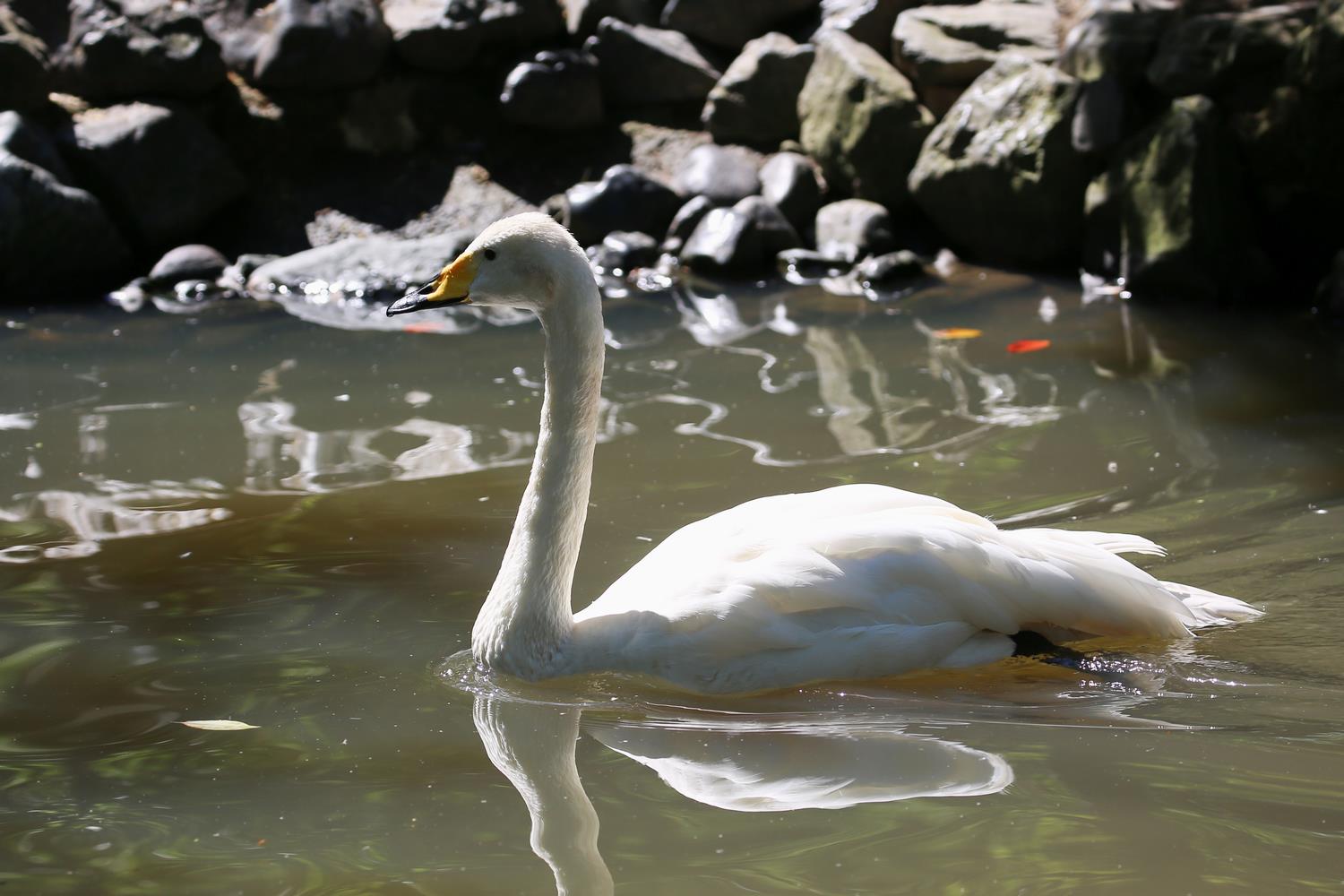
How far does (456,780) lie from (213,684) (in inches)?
37.1

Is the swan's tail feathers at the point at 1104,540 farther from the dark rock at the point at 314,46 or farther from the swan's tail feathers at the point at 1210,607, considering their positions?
the dark rock at the point at 314,46

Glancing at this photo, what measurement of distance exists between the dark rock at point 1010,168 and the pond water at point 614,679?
1720mm

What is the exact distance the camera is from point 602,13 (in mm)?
12031

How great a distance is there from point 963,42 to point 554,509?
7778 mm

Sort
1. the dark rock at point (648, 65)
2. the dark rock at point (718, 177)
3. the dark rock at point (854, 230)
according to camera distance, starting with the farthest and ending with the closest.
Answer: the dark rock at point (648, 65)
the dark rock at point (718, 177)
the dark rock at point (854, 230)

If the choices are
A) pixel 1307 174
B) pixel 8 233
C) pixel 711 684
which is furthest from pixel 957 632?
pixel 8 233

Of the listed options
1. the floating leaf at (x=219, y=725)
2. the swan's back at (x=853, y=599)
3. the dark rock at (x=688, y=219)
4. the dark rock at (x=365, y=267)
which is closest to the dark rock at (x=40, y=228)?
the dark rock at (x=365, y=267)

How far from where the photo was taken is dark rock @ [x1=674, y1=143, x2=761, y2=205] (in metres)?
10.8

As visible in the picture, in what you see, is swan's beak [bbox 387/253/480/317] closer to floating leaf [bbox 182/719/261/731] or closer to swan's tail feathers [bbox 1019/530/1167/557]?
floating leaf [bbox 182/719/261/731]

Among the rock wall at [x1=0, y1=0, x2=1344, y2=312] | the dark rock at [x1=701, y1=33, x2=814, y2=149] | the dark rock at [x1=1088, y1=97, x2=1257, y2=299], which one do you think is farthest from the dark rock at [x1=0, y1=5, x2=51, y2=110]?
the dark rock at [x1=1088, y1=97, x2=1257, y2=299]

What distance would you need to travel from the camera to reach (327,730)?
3516mm

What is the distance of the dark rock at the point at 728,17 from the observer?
469 inches

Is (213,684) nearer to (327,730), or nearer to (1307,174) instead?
(327,730)

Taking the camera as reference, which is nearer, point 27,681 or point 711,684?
point 711,684
